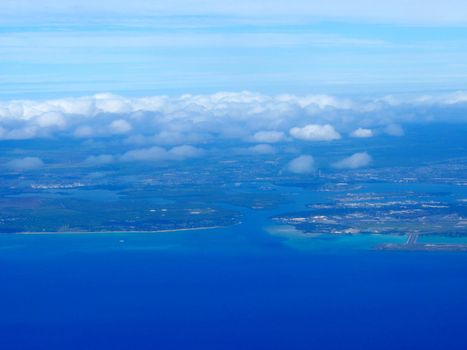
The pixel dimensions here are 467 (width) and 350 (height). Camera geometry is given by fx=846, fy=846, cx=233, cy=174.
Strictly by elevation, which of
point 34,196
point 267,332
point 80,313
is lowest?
point 267,332

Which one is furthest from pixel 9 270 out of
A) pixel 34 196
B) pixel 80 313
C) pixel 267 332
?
pixel 34 196

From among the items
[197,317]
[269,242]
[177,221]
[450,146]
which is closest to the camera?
[197,317]

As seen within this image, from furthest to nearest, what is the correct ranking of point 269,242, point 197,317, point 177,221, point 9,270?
point 177,221 → point 269,242 → point 9,270 → point 197,317

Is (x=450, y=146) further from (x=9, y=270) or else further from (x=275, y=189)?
(x=9, y=270)

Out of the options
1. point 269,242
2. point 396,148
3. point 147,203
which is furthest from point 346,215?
point 396,148

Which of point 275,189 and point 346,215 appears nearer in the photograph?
point 346,215

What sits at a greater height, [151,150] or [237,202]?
[151,150]
